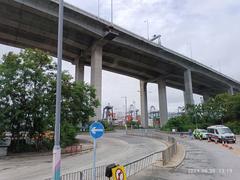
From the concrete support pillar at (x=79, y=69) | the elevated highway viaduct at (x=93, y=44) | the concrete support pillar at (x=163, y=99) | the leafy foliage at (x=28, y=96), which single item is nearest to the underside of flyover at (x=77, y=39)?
the elevated highway viaduct at (x=93, y=44)

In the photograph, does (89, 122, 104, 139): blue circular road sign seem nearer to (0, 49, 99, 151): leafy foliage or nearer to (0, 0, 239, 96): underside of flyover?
(0, 49, 99, 151): leafy foliage

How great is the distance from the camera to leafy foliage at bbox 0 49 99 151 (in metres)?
22.7

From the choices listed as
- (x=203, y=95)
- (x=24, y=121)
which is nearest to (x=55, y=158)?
(x=24, y=121)

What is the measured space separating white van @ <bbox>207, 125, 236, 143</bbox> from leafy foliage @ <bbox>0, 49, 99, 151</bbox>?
20428mm

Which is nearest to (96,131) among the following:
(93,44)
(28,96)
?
(28,96)

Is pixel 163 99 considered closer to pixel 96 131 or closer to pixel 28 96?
pixel 28 96

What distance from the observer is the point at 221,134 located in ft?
110

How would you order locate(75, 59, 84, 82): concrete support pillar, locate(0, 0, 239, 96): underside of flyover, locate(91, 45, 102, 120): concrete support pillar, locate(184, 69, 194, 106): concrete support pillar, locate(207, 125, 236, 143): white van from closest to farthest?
locate(207, 125, 236, 143): white van, locate(0, 0, 239, 96): underside of flyover, locate(91, 45, 102, 120): concrete support pillar, locate(75, 59, 84, 82): concrete support pillar, locate(184, 69, 194, 106): concrete support pillar

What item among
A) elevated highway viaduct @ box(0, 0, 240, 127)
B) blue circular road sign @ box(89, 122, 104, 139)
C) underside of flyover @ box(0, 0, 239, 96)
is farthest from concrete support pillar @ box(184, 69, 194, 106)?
blue circular road sign @ box(89, 122, 104, 139)

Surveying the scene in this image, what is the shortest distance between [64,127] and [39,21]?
23144 millimetres

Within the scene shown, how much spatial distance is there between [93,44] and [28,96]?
30.7 metres

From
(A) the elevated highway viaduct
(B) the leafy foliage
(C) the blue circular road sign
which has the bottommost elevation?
(C) the blue circular road sign

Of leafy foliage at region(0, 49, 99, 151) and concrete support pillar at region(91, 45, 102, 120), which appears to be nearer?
leafy foliage at region(0, 49, 99, 151)

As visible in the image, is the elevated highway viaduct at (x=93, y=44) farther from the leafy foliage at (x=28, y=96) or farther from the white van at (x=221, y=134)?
the white van at (x=221, y=134)
